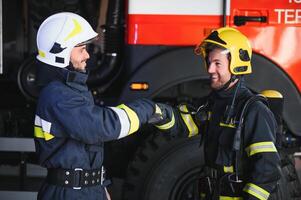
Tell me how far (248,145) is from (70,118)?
2.81 ft

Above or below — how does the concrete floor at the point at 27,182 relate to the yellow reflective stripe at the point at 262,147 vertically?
below

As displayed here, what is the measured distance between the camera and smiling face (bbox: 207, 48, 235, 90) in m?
2.65

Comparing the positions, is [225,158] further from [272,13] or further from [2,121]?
[2,121]

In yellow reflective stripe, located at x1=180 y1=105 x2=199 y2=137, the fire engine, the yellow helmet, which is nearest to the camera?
the yellow helmet

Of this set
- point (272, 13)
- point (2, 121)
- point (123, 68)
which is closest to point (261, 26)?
point (272, 13)

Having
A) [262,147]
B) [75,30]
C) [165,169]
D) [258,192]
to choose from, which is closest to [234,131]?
[262,147]

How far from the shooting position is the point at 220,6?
11.6 feet

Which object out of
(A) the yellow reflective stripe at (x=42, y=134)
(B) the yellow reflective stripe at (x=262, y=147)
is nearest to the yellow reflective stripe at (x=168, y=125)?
(B) the yellow reflective stripe at (x=262, y=147)

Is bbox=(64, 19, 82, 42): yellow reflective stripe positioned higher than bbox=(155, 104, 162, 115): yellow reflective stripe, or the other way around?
bbox=(64, 19, 82, 42): yellow reflective stripe

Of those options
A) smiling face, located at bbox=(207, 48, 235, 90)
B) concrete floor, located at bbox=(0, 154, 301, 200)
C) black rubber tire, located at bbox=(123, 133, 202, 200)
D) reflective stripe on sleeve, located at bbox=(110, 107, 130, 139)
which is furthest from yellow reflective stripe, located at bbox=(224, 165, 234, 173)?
concrete floor, located at bbox=(0, 154, 301, 200)

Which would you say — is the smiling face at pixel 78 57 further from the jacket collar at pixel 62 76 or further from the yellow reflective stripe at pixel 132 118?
the yellow reflective stripe at pixel 132 118

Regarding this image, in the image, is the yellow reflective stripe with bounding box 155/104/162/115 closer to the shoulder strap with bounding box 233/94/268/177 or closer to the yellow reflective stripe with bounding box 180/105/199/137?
the yellow reflective stripe with bounding box 180/105/199/137

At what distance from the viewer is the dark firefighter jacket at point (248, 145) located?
2.42 m

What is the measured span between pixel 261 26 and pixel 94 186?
1.67m
